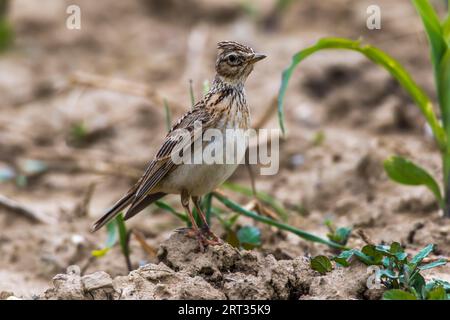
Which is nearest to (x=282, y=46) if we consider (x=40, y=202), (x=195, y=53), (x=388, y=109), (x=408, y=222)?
(x=195, y=53)

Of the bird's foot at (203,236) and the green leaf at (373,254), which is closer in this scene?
the green leaf at (373,254)

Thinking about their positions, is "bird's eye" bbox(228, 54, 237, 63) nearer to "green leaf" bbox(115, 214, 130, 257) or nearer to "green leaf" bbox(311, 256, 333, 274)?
"green leaf" bbox(115, 214, 130, 257)

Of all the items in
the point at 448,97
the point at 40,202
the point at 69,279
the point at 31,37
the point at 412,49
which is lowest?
the point at 69,279

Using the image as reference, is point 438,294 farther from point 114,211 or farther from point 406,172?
point 114,211

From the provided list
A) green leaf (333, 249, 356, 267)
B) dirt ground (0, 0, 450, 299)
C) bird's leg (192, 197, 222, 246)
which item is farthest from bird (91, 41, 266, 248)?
green leaf (333, 249, 356, 267)

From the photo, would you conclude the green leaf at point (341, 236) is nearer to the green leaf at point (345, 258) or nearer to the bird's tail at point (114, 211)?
the green leaf at point (345, 258)

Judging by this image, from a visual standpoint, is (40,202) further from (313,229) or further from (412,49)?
(412,49)

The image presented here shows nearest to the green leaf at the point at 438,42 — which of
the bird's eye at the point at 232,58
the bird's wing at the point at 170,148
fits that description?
the bird's eye at the point at 232,58
